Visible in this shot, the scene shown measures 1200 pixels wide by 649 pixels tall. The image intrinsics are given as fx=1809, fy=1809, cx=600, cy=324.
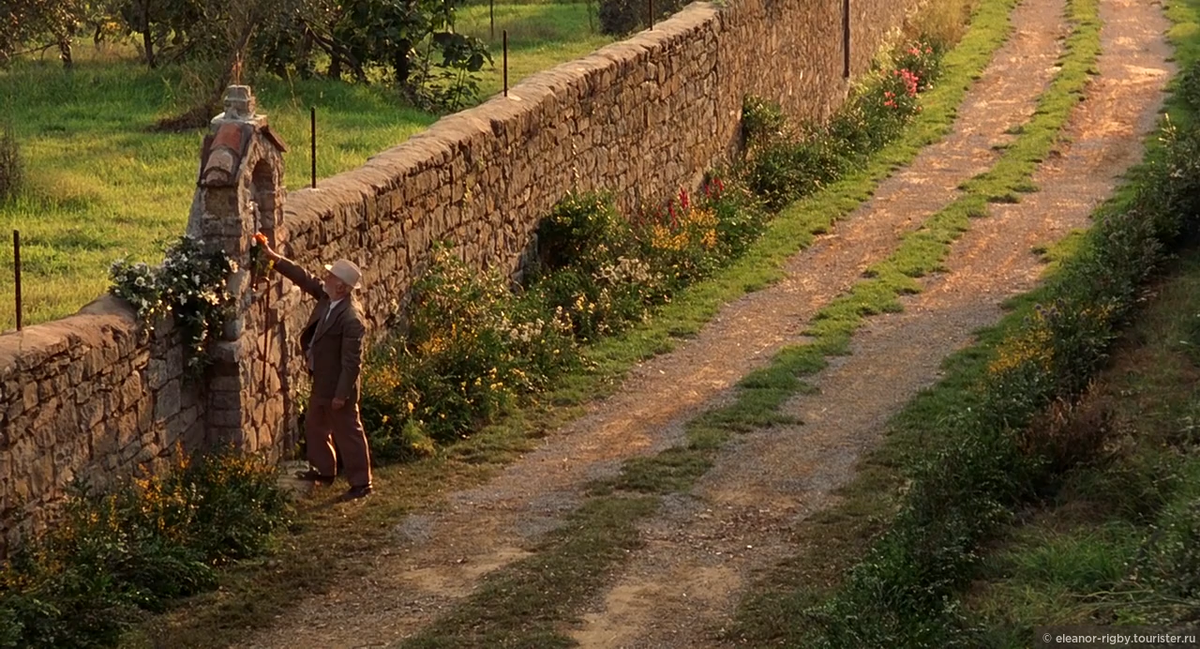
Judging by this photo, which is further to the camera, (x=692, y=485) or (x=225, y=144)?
(x=692, y=485)

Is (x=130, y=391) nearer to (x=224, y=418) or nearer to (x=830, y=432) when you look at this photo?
(x=224, y=418)

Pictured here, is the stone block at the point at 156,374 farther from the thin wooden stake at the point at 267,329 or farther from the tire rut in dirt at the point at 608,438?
the tire rut in dirt at the point at 608,438

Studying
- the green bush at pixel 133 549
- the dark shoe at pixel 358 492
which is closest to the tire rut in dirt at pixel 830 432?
the dark shoe at pixel 358 492

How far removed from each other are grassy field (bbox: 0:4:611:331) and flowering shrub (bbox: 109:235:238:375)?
1.39 meters

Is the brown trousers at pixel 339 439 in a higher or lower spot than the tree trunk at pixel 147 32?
lower

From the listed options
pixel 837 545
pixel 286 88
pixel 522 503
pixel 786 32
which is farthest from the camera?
pixel 786 32

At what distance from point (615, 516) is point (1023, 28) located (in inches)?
860

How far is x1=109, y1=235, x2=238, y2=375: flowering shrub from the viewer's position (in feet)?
31.6

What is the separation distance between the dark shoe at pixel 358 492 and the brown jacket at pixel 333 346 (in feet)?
1.72

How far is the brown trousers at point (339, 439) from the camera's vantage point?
10734 millimetres

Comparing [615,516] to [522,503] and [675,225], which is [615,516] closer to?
[522,503]

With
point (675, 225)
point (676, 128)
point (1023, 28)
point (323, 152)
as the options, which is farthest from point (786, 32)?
point (1023, 28)

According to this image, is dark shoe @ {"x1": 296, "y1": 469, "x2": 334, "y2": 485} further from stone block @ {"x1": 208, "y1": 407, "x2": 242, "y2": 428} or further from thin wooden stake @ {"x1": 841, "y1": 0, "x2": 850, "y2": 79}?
thin wooden stake @ {"x1": 841, "y1": 0, "x2": 850, "y2": 79}

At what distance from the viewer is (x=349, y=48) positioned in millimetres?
20672
